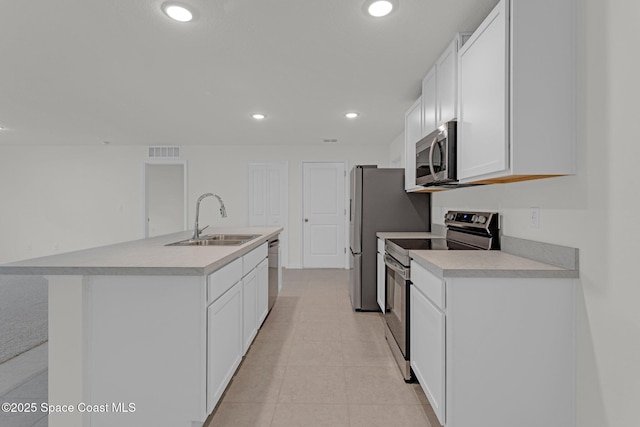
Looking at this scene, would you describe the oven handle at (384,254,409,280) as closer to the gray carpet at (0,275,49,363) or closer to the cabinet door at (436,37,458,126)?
the cabinet door at (436,37,458,126)

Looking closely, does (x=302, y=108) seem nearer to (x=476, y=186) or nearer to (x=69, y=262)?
(x=476, y=186)

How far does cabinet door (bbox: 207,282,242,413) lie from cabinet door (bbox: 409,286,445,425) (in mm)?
1105

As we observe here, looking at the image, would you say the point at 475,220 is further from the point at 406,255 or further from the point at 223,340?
the point at 223,340

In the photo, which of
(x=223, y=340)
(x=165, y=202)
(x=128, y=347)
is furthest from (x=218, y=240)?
(x=165, y=202)

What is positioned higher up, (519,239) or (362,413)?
(519,239)

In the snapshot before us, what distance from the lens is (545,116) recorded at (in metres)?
1.50

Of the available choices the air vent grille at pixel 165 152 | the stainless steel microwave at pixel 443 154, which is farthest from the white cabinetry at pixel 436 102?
the air vent grille at pixel 165 152

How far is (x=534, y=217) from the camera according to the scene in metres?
1.78

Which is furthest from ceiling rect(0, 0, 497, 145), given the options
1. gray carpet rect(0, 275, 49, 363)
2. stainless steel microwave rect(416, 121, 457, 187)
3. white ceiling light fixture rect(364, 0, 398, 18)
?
gray carpet rect(0, 275, 49, 363)

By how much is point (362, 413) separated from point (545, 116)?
1.77m

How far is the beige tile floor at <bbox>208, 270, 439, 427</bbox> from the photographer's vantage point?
1.81 metres

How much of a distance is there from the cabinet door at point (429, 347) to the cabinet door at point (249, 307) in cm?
113

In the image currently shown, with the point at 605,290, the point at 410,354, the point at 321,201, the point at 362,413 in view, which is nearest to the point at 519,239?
the point at 605,290

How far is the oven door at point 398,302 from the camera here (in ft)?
7.02
